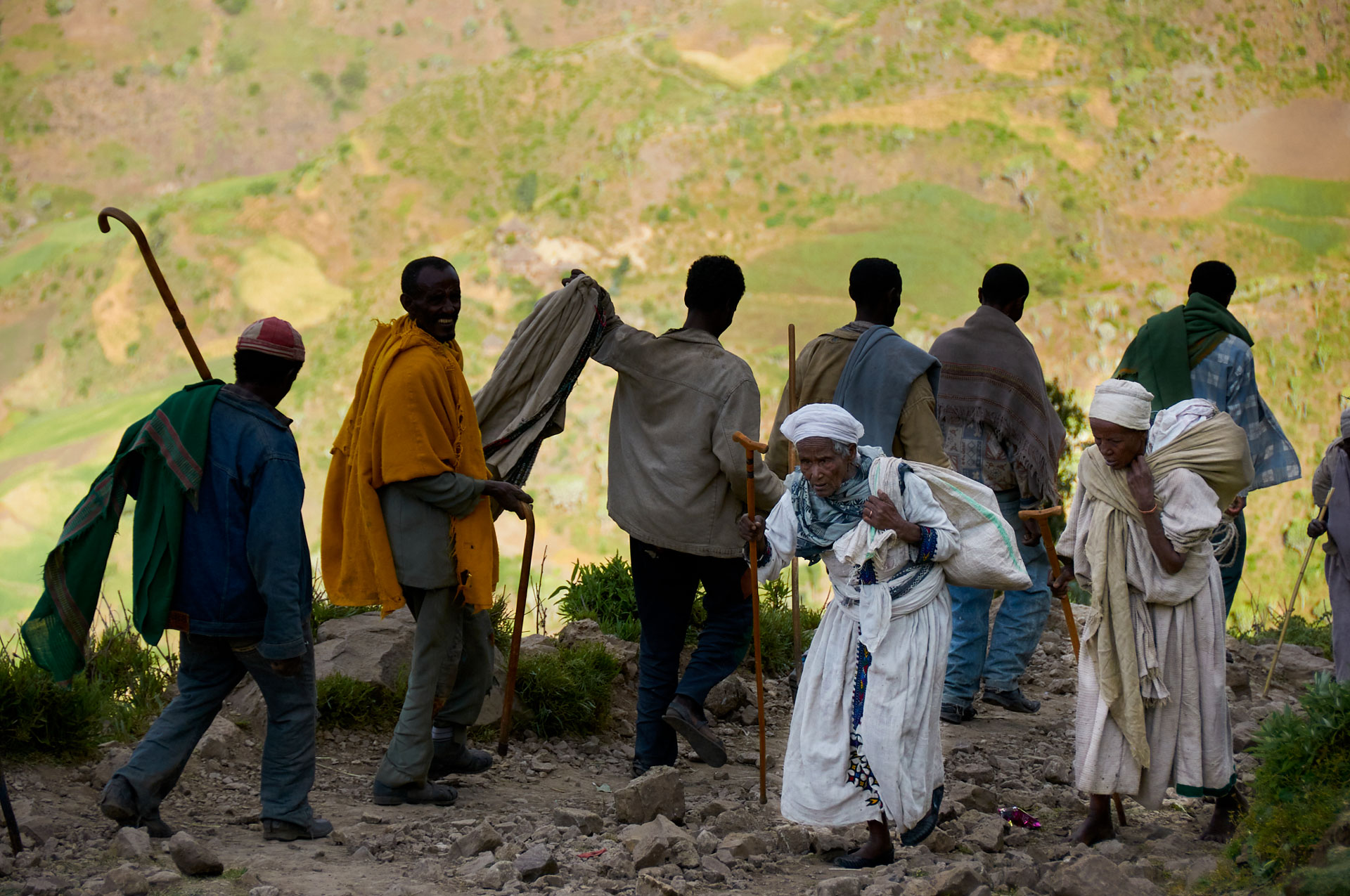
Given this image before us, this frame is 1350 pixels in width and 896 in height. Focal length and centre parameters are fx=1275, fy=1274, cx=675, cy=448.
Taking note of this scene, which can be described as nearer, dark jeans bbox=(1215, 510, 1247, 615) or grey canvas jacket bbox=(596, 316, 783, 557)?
grey canvas jacket bbox=(596, 316, 783, 557)

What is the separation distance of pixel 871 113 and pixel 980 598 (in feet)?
163

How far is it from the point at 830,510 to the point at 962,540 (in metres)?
0.42

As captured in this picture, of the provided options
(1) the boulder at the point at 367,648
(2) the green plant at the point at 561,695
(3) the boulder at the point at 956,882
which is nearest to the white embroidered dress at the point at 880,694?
(3) the boulder at the point at 956,882

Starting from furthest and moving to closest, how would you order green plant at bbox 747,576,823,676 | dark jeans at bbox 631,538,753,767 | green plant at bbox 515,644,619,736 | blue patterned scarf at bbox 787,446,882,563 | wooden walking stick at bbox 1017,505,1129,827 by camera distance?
1. green plant at bbox 747,576,823,676
2. green plant at bbox 515,644,619,736
3. dark jeans at bbox 631,538,753,767
4. wooden walking stick at bbox 1017,505,1129,827
5. blue patterned scarf at bbox 787,446,882,563

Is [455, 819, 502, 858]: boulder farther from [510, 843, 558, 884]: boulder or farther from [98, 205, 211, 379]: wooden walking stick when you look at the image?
[98, 205, 211, 379]: wooden walking stick

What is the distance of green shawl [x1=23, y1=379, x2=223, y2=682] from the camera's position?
3936 mm

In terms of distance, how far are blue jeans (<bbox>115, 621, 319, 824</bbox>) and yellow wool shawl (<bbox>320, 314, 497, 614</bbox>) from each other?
17.4 inches

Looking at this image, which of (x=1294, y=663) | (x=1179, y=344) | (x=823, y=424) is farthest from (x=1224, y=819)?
(x=1294, y=663)

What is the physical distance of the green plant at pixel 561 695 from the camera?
5930 millimetres

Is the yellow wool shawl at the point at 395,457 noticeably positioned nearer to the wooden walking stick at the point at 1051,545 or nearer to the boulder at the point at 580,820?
the boulder at the point at 580,820

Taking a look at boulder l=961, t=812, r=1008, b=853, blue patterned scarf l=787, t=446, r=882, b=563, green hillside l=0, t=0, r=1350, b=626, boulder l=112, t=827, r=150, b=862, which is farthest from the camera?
green hillside l=0, t=0, r=1350, b=626

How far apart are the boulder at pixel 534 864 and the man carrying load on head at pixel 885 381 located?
182 centimetres

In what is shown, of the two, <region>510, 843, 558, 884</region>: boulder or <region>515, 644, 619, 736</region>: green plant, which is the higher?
<region>515, 644, 619, 736</region>: green plant

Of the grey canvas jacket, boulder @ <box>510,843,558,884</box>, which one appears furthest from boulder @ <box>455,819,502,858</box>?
the grey canvas jacket
